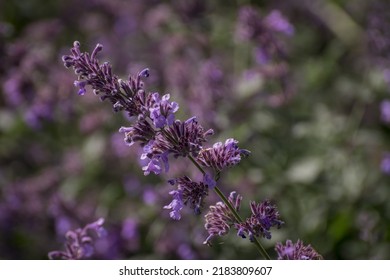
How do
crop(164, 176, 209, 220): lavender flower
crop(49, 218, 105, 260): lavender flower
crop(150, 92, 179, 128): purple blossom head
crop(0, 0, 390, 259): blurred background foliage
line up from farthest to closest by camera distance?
crop(0, 0, 390, 259): blurred background foliage, crop(49, 218, 105, 260): lavender flower, crop(164, 176, 209, 220): lavender flower, crop(150, 92, 179, 128): purple blossom head

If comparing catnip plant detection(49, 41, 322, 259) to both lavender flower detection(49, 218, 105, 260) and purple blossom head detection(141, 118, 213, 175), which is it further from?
lavender flower detection(49, 218, 105, 260)

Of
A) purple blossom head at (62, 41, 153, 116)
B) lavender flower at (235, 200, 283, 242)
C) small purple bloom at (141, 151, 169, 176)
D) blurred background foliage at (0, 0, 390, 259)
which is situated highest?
blurred background foliage at (0, 0, 390, 259)

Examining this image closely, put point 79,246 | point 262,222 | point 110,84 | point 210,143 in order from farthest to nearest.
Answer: point 210,143 < point 79,246 < point 262,222 < point 110,84

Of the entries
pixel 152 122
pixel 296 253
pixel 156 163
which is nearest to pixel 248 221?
pixel 296 253

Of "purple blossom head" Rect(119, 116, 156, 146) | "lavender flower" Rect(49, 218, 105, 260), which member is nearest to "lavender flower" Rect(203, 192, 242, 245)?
"purple blossom head" Rect(119, 116, 156, 146)

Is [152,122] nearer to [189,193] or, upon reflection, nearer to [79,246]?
[189,193]

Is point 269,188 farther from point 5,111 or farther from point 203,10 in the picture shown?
point 5,111
